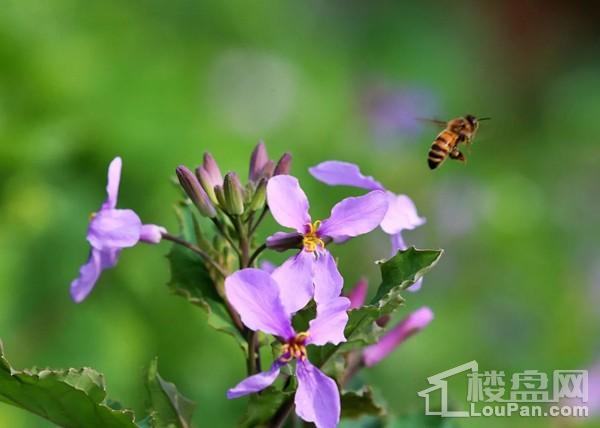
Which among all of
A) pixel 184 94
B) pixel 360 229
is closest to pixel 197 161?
pixel 184 94

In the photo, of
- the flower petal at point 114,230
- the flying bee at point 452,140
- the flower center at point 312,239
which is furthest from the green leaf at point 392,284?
the flying bee at point 452,140

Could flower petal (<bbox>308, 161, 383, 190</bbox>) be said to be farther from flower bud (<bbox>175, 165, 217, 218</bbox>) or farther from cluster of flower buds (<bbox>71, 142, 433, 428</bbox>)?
flower bud (<bbox>175, 165, 217, 218</bbox>)

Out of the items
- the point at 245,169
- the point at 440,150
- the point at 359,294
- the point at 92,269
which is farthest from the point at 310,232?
the point at 245,169

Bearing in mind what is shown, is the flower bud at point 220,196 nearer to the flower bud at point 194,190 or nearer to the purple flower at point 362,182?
the flower bud at point 194,190

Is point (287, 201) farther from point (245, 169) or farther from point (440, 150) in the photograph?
point (245, 169)

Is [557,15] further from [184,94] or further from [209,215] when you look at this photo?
[209,215]
